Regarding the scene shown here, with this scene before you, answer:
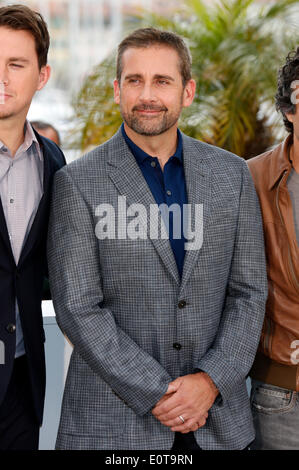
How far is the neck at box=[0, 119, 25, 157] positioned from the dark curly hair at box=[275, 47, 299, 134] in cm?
83

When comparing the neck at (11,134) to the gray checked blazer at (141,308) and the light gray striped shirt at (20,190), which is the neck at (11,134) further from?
the gray checked blazer at (141,308)

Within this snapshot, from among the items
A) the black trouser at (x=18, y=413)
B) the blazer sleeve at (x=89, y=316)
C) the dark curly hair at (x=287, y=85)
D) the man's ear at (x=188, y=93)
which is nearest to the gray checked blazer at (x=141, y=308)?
the blazer sleeve at (x=89, y=316)

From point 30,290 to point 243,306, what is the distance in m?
0.61

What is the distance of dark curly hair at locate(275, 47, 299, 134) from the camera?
6.25ft

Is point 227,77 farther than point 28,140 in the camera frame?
Yes

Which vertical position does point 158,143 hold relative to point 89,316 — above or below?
above

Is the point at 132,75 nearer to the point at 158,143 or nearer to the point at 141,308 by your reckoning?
the point at 158,143

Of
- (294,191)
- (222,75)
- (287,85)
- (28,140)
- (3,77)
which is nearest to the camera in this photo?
(3,77)

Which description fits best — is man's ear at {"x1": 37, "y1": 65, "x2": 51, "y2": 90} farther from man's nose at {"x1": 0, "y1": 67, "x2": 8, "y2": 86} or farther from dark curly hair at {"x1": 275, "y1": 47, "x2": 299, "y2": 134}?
dark curly hair at {"x1": 275, "y1": 47, "x2": 299, "y2": 134}

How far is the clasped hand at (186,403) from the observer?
1.63 metres

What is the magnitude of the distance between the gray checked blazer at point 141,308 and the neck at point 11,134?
148mm

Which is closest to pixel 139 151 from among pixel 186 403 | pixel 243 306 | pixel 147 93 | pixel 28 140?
pixel 147 93

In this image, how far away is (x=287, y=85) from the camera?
6.37 feet
